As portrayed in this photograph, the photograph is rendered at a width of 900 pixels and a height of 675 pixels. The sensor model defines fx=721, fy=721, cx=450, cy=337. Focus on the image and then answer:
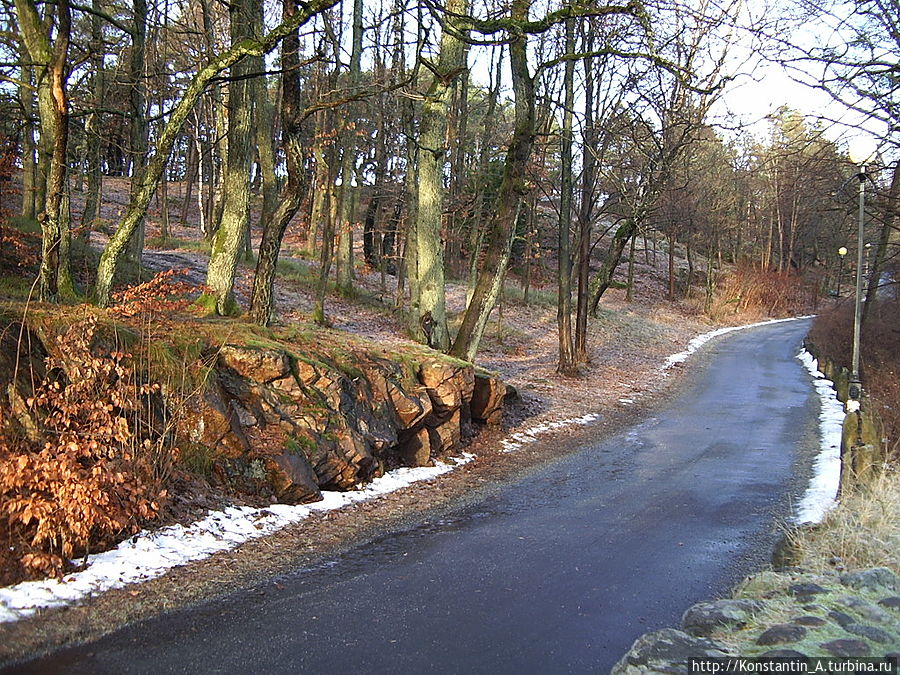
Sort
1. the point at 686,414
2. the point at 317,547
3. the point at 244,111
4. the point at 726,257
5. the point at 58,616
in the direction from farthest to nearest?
the point at 726,257
the point at 686,414
the point at 244,111
the point at 317,547
the point at 58,616

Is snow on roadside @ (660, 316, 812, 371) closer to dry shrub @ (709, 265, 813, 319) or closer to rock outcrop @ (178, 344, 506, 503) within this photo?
dry shrub @ (709, 265, 813, 319)

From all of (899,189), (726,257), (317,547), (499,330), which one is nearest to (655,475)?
(317,547)

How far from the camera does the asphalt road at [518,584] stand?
4938 millimetres

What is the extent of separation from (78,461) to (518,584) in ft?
13.8

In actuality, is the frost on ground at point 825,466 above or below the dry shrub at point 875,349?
below

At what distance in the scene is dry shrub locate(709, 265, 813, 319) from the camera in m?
48.9

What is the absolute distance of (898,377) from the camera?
19656 millimetres

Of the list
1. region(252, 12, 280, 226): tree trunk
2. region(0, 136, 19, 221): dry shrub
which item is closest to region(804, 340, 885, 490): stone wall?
region(252, 12, 280, 226): tree trunk

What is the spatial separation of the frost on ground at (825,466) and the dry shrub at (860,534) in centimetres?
84

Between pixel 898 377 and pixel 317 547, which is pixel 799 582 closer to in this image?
pixel 317 547

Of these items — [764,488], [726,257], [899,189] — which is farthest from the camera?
[726,257]

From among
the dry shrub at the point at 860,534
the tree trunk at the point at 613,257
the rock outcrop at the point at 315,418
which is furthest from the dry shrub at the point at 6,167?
the tree trunk at the point at 613,257

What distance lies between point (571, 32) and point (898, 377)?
12.9m

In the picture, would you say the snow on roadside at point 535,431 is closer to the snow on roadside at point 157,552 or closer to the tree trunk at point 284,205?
the snow on roadside at point 157,552
